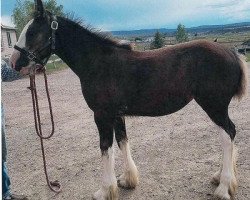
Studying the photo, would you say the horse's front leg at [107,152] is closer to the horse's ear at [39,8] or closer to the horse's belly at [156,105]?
the horse's belly at [156,105]

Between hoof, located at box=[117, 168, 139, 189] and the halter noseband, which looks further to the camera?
hoof, located at box=[117, 168, 139, 189]

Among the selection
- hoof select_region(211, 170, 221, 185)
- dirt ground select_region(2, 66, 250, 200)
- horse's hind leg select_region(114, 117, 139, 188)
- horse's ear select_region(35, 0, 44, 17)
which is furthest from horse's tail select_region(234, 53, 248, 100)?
horse's ear select_region(35, 0, 44, 17)

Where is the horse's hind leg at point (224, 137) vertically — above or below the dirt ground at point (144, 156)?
above

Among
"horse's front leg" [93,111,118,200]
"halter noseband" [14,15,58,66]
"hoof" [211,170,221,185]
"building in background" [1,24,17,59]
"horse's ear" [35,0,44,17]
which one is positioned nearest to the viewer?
"horse's ear" [35,0,44,17]

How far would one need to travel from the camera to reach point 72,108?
9.52 metres

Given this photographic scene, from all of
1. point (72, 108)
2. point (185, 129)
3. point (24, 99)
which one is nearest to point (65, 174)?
point (185, 129)

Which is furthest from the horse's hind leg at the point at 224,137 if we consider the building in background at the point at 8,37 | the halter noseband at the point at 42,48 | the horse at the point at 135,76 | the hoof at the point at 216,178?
the building in background at the point at 8,37

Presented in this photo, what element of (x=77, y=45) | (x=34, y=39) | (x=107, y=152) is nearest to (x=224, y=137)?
(x=107, y=152)

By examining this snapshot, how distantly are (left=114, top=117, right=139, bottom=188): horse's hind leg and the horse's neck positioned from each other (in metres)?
0.88

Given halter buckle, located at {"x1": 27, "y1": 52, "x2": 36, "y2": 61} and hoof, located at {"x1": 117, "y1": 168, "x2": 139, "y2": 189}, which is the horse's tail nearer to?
hoof, located at {"x1": 117, "y1": 168, "x2": 139, "y2": 189}

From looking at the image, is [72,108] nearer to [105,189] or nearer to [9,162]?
[9,162]

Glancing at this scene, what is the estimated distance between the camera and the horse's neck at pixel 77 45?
156 inches

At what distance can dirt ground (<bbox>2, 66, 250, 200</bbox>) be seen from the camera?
4309mm

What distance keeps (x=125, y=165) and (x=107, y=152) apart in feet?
2.14
